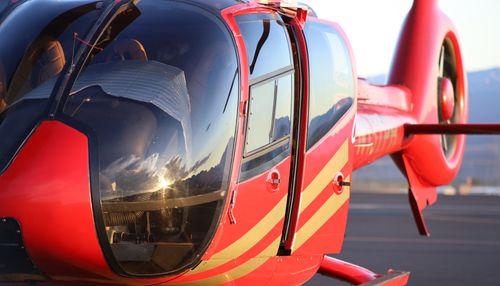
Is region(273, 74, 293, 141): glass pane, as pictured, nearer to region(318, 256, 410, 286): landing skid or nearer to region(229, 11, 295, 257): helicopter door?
region(229, 11, 295, 257): helicopter door

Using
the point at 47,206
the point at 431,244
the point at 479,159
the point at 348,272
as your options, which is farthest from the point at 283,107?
the point at 479,159

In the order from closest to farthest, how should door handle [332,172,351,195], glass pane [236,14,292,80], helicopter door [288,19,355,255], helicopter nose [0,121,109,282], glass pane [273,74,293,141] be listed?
helicopter nose [0,121,109,282] < glass pane [236,14,292,80] < glass pane [273,74,293,141] < helicopter door [288,19,355,255] < door handle [332,172,351,195]

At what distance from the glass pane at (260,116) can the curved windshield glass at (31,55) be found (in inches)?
42.8

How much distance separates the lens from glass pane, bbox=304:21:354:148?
6852 millimetres

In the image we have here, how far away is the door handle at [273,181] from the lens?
6.27 m

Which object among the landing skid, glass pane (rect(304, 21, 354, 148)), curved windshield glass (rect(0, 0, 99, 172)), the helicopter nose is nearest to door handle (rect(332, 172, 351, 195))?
glass pane (rect(304, 21, 354, 148))

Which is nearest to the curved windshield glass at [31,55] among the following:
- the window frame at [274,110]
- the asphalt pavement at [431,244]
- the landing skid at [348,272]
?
the window frame at [274,110]

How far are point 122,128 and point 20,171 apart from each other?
0.58m

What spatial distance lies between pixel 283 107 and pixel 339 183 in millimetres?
1065

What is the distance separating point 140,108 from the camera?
5.49 metres

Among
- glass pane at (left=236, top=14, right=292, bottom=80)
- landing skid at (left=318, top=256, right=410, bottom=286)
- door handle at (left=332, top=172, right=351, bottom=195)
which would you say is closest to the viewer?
glass pane at (left=236, top=14, right=292, bottom=80)

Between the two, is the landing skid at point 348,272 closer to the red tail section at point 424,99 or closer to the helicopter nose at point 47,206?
the red tail section at point 424,99

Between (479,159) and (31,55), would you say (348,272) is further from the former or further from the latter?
(479,159)

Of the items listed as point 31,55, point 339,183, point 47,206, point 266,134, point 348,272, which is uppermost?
point 31,55
